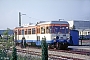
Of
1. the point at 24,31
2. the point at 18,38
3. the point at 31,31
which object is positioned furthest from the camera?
the point at 18,38

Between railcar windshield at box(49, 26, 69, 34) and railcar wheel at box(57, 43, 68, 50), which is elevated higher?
railcar windshield at box(49, 26, 69, 34)

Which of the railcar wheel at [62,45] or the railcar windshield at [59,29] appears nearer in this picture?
the railcar windshield at [59,29]

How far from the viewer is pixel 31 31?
24344mm

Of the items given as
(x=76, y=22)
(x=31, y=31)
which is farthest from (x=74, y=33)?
(x=76, y=22)

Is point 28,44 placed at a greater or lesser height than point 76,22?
lesser

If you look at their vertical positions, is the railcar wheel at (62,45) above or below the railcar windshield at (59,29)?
below

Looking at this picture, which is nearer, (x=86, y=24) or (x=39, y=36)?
(x=39, y=36)

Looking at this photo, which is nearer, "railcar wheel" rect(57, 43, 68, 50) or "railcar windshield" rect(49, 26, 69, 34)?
"railcar windshield" rect(49, 26, 69, 34)

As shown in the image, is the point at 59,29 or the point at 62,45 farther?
the point at 62,45

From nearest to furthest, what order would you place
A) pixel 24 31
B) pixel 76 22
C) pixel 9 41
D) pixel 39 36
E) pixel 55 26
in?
pixel 9 41 < pixel 55 26 < pixel 39 36 < pixel 24 31 < pixel 76 22

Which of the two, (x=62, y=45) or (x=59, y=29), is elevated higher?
(x=59, y=29)

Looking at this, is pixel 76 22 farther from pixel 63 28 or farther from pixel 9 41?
pixel 9 41

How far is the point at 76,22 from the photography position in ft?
221

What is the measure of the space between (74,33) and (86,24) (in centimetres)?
4210
